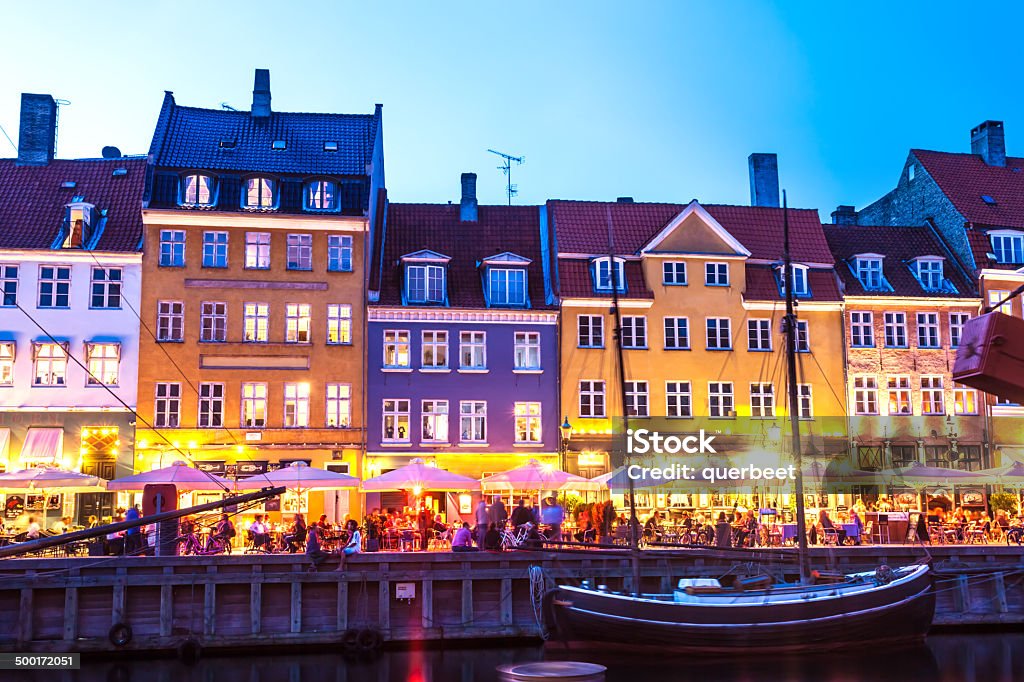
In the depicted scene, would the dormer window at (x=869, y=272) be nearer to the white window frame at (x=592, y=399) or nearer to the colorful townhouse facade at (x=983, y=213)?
the colorful townhouse facade at (x=983, y=213)

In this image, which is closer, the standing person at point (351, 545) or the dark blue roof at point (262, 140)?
the standing person at point (351, 545)

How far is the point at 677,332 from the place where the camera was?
42031 mm

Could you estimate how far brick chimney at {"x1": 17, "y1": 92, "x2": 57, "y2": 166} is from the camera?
43406 millimetres

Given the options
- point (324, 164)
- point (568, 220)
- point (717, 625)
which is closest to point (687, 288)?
point (568, 220)

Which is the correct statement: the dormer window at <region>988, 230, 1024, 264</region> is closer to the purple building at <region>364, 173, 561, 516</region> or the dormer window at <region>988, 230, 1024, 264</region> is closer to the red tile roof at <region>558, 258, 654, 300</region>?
the red tile roof at <region>558, 258, 654, 300</region>

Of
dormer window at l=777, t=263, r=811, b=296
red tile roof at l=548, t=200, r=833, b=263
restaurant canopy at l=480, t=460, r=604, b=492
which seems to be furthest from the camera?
dormer window at l=777, t=263, r=811, b=296

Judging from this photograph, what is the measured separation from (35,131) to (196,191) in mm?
9241

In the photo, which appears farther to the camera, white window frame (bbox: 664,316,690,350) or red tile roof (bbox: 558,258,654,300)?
white window frame (bbox: 664,316,690,350)

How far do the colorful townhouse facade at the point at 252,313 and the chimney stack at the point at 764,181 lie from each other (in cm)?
1833

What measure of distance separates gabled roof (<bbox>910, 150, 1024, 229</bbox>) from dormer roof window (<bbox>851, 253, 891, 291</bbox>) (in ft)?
14.9

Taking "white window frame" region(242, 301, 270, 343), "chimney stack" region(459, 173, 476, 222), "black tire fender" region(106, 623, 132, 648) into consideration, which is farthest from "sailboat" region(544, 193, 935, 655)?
"chimney stack" region(459, 173, 476, 222)

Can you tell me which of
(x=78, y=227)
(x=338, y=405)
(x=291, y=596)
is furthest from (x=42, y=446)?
(x=291, y=596)

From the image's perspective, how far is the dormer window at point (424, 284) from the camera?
4072cm

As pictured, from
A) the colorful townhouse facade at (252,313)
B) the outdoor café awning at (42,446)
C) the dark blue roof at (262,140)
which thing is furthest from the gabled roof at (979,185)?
the outdoor café awning at (42,446)
